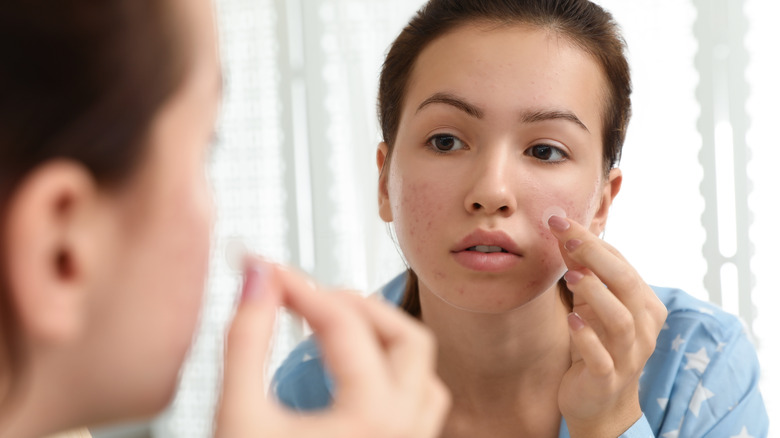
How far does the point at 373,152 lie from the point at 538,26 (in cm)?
154

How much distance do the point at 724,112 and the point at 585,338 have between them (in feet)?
4.70

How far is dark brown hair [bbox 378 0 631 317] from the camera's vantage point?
32.5 inches

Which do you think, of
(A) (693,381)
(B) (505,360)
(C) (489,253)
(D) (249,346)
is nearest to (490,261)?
(C) (489,253)

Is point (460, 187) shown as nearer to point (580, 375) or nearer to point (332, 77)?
point (580, 375)

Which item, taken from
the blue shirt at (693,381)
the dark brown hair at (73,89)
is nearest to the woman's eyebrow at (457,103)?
the blue shirt at (693,381)

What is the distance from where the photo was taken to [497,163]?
2.46ft

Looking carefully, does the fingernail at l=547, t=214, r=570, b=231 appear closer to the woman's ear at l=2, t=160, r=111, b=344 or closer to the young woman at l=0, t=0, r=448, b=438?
the young woman at l=0, t=0, r=448, b=438

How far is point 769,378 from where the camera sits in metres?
1.95

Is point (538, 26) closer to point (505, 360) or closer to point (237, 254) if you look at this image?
point (505, 360)

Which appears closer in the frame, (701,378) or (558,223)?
(558,223)

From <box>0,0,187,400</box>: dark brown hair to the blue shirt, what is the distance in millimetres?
729

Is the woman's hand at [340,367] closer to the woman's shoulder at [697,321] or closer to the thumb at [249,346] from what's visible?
the thumb at [249,346]

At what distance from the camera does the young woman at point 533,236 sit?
76 centimetres

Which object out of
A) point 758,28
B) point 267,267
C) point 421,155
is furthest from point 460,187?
point 758,28
